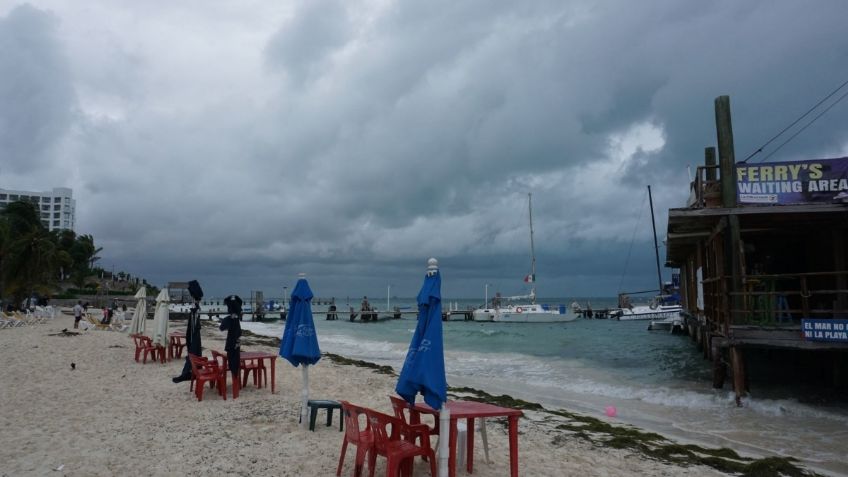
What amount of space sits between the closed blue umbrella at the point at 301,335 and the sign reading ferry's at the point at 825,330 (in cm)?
895

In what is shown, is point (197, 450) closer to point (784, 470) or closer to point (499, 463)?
point (499, 463)

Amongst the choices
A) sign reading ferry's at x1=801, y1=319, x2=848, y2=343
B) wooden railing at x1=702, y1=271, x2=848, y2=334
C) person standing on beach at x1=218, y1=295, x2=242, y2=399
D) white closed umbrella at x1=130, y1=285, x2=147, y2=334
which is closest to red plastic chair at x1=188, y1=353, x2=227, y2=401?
person standing on beach at x1=218, y1=295, x2=242, y2=399

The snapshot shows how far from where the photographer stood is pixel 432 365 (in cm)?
443

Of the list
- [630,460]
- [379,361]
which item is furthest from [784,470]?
[379,361]

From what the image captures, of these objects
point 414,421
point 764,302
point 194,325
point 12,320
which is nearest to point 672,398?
point 764,302

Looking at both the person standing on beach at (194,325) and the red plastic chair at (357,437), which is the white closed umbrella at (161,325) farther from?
the red plastic chair at (357,437)

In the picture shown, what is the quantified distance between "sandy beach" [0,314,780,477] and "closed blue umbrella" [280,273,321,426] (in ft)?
2.94

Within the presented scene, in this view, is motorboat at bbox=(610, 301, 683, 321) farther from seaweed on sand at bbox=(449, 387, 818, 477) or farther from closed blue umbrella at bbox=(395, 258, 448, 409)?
closed blue umbrella at bbox=(395, 258, 448, 409)

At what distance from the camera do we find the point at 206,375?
8961mm

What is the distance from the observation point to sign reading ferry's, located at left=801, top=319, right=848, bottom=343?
9.41 m

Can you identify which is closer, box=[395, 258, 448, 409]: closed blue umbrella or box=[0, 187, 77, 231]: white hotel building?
box=[395, 258, 448, 409]: closed blue umbrella

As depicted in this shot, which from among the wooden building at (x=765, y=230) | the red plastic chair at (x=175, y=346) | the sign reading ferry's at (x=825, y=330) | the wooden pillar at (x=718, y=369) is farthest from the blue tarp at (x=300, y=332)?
the wooden pillar at (x=718, y=369)

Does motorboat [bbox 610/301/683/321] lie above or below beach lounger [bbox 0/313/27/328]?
below

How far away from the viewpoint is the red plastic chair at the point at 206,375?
348 inches
